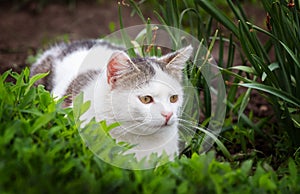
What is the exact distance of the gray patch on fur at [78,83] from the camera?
9.87 feet

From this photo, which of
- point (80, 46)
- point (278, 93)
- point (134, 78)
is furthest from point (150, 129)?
point (80, 46)

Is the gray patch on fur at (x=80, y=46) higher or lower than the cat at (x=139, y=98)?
higher

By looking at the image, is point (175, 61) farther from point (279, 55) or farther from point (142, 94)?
point (279, 55)

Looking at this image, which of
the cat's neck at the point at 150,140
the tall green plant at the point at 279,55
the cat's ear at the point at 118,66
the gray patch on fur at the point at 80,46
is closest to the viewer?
the cat's ear at the point at 118,66

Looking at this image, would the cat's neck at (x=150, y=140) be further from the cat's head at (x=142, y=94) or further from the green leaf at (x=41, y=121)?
the green leaf at (x=41, y=121)

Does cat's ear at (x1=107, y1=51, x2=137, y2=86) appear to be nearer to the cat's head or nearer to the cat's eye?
the cat's head

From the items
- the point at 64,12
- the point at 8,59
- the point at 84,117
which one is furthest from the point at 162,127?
the point at 64,12

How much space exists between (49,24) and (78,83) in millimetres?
3081

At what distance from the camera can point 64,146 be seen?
7.39ft

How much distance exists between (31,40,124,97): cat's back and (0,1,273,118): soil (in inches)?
43.0

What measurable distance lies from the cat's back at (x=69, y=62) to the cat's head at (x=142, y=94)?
0.43m

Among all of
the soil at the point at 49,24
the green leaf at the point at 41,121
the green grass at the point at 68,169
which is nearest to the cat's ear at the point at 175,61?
the green grass at the point at 68,169

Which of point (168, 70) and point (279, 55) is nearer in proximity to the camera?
point (168, 70)

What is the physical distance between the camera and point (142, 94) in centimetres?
265
